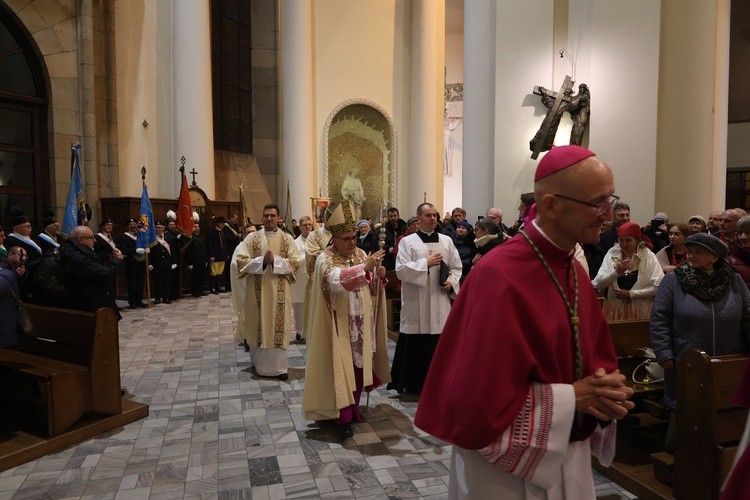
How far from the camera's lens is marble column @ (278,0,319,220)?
15.7 meters

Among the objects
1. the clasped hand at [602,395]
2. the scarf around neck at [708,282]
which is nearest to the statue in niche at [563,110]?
the scarf around neck at [708,282]

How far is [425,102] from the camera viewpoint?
Answer: 17094 millimetres

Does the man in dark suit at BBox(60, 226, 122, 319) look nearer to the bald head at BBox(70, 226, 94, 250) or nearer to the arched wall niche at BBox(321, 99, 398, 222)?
the bald head at BBox(70, 226, 94, 250)

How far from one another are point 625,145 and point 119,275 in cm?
1106

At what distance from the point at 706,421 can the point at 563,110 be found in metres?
9.13

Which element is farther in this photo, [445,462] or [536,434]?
[445,462]

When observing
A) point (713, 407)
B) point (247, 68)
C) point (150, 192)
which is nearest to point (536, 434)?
point (713, 407)

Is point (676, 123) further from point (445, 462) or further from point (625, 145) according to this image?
point (445, 462)

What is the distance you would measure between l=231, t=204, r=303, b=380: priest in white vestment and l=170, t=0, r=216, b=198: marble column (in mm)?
7571

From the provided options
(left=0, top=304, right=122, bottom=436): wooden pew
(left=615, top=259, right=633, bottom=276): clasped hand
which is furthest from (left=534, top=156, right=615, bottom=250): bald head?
(left=0, top=304, right=122, bottom=436): wooden pew

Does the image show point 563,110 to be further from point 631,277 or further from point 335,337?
point 335,337

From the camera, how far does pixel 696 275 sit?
3.51 meters

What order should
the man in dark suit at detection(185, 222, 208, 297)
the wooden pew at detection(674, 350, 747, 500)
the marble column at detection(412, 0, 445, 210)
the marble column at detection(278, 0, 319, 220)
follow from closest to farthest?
the wooden pew at detection(674, 350, 747, 500), the man in dark suit at detection(185, 222, 208, 297), the marble column at detection(278, 0, 319, 220), the marble column at detection(412, 0, 445, 210)

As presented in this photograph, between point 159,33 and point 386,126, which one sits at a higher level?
point 159,33
